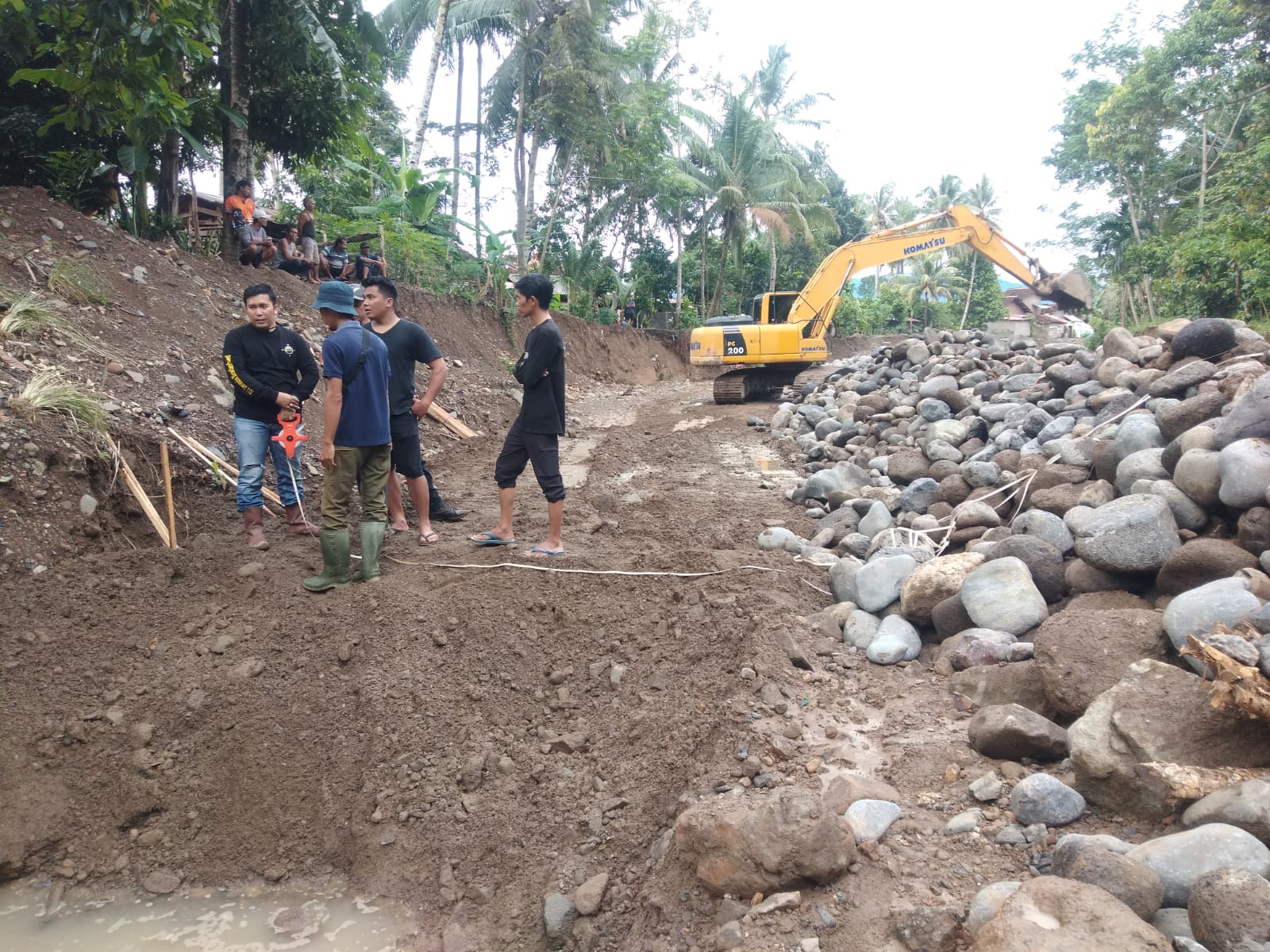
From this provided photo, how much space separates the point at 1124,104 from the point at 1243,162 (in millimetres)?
7452

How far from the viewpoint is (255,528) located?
15.2 ft

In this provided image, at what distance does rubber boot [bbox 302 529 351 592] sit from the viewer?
420cm

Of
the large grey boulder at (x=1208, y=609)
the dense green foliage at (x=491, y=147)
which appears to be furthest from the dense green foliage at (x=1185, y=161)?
the large grey boulder at (x=1208, y=609)

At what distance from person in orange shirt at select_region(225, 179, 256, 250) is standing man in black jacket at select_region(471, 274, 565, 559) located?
5.91 metres

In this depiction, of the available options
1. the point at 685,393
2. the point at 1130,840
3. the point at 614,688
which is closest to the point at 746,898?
the point at 1130,840

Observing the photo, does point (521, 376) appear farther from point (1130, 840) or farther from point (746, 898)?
point (1130, 840)

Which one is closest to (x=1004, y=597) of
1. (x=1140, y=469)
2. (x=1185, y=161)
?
(x=1140, y=469)

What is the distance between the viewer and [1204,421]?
176 inches

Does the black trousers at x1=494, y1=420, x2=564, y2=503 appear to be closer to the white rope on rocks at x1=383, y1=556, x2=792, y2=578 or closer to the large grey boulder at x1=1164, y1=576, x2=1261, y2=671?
the white rope on rocks at x1=383, y1=556, x2=792, y2=578

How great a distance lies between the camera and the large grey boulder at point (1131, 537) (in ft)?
12.0

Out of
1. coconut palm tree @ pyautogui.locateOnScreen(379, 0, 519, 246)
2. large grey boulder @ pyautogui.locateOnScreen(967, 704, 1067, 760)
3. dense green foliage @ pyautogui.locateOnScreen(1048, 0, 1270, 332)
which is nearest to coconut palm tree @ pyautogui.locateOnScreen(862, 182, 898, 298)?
dense green foliage @ pyautogui.locateOnScreen(1048, 0, 1270, 332)

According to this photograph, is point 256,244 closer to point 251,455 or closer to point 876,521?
point 251,455

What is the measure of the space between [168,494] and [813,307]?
36.0 feet

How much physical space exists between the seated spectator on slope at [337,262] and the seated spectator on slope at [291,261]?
29 cm
